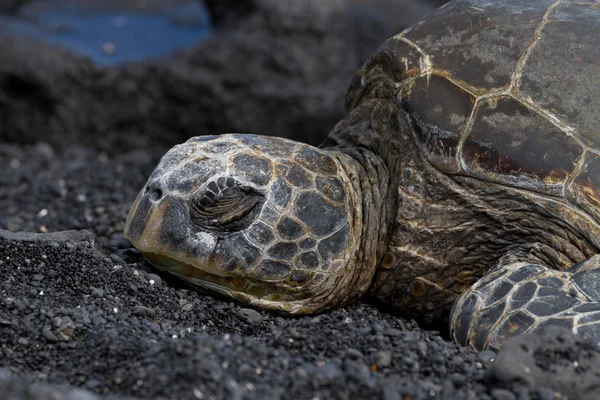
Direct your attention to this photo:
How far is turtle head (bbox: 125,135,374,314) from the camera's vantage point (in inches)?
117

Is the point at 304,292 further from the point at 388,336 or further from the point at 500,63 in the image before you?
the point at 500,63

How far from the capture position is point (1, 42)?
23.8 ft

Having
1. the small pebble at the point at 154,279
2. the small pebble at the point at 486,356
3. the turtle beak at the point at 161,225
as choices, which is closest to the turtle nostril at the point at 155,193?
the turtle beak at the point at 161,225

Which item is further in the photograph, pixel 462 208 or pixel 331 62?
pixel 331 62

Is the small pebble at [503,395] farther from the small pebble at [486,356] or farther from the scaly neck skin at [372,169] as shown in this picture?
the scaly neck skin at [372,169]

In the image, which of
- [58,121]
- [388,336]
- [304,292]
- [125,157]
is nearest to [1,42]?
[58,121]

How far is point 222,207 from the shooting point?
2982mm

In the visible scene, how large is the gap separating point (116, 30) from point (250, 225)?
19.1 feet

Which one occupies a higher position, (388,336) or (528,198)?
(528,198)

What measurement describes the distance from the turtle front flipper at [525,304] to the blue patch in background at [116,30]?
522cm

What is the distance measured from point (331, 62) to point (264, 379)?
5.30 metres

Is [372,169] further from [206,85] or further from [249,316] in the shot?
[206,85]

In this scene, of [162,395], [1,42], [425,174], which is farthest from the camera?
[1,42]

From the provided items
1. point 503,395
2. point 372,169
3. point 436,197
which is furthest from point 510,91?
point 503,395
